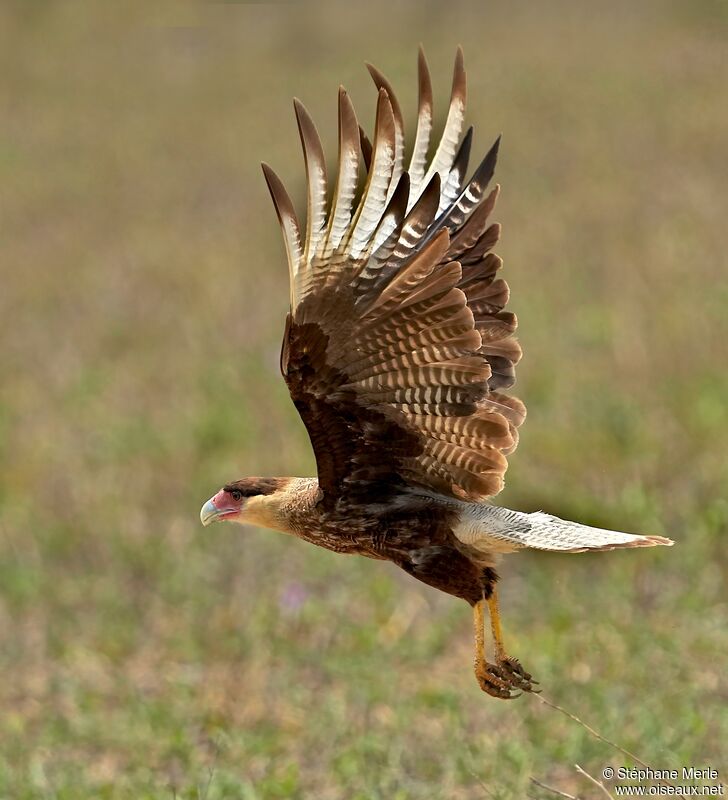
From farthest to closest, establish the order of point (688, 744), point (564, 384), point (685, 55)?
point (685, 55) < point (564, 384) < point (688, 744)

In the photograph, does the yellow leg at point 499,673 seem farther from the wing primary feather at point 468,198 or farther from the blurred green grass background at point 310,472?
the wing primary feather at point 468,198

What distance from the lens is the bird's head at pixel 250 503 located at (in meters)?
4.57

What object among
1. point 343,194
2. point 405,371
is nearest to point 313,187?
point 343,194

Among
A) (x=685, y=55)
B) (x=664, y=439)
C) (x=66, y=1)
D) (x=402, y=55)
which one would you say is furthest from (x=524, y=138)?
(x=66, y=1)

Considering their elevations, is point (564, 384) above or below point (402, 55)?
below

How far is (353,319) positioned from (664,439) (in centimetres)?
414

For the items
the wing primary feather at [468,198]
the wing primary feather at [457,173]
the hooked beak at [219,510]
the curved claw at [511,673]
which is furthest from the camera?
the hooked beak at [219,510]

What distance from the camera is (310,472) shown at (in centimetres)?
796

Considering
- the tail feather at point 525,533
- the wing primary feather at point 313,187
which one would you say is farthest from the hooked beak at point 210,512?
the wing primary feather at point 313,187

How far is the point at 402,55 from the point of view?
22.5m

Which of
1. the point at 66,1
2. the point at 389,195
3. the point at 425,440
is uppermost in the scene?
the point at 66,1

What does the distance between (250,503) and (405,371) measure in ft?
3.41

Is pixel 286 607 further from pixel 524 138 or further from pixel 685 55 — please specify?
pixel 685 55

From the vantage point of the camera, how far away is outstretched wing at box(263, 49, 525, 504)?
3709 millimetres
